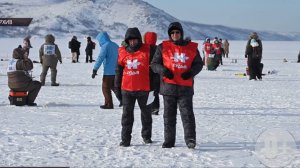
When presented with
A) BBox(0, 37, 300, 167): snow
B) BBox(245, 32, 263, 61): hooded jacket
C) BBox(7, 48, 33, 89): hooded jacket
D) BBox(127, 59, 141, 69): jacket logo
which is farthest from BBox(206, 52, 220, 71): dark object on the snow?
BBox(127, 59, 141, 69): jacket logo

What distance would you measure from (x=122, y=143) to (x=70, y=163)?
1.06m

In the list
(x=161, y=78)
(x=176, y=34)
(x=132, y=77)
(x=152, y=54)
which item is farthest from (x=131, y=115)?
(x=176, y=34)

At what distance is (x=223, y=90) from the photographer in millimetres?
14172

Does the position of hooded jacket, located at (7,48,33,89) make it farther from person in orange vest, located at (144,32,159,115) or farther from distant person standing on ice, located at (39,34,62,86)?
distant person standing on ice, located at (39,34,62,86)

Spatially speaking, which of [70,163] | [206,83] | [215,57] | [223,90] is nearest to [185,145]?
[70,163]

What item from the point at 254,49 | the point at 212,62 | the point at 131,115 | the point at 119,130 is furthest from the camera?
the point at 212,62

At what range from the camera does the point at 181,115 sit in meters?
6.28

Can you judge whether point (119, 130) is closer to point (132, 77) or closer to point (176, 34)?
point (132, 77)

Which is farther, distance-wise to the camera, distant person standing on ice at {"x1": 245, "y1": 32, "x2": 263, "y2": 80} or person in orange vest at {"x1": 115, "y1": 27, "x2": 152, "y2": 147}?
distant person standing on ice at {"x1": 245, "y1": 32, "x2": 263, "y2": 80}

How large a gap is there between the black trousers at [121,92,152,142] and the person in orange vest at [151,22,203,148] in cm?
37

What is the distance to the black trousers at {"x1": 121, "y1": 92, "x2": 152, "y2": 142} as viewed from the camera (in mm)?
6434

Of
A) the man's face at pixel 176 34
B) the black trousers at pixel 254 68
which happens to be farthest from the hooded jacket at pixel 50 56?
the man's face at pixel 176 34

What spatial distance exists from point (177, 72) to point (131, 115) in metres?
0.83

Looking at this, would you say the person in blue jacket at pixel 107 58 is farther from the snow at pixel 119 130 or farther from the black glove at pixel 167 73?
the black glove at pixel 167 73
